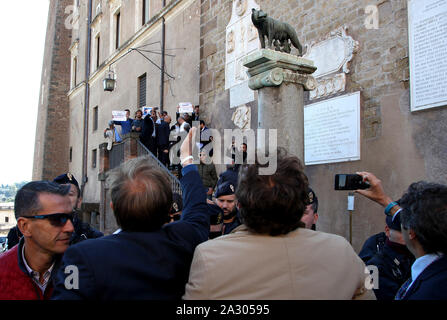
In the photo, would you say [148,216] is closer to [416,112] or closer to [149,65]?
[416,112]

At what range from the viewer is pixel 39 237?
195cm

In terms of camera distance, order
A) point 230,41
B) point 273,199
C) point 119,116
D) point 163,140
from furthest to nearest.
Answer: point 119,116 < point 163,140 < point 230,41 < point 273,199

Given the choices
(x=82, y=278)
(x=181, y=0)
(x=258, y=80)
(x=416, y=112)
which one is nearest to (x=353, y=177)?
(x=82, y=278)

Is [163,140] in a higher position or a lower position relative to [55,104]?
lower

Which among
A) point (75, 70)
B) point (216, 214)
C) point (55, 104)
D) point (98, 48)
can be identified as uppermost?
point (98, 48)

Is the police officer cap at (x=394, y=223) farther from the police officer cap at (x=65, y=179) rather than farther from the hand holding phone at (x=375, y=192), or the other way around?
the police officer cap at (x=65, y=179)

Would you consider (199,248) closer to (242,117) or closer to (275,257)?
(275,257)

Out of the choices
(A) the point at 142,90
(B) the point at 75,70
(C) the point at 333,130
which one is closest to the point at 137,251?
(C) the point at 333,130

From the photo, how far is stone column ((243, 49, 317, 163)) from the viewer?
4801 millimetres

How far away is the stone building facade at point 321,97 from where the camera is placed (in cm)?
600

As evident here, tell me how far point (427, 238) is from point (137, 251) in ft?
4.00

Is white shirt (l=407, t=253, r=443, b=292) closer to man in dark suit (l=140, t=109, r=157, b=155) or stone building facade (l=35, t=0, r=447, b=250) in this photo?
stone building facade (l=35, t=0, r=447, b=250)

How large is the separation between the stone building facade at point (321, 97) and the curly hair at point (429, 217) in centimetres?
403

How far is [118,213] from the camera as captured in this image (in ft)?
5.36
